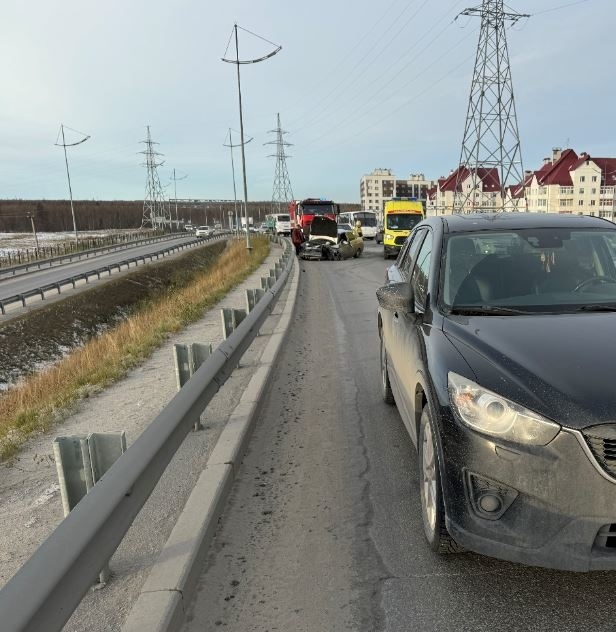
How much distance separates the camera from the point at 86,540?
200 centimetres

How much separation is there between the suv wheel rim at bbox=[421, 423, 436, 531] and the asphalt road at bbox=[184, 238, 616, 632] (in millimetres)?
225

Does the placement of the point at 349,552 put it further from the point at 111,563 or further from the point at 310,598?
the point at 111,563

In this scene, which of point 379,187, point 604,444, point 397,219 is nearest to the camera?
point 604,444

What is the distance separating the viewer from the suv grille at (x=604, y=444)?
2.16 meters

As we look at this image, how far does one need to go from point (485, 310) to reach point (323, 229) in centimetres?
2611

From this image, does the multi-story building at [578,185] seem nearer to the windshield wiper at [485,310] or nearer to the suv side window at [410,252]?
the suv side window at [410,252]

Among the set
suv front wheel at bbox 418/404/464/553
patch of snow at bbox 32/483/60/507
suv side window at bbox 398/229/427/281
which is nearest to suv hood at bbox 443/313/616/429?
suv front wheel at bbox 418/404/464/553

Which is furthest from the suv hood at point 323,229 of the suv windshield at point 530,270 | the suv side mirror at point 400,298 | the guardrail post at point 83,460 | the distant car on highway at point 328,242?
the guardrail post at point 83,460

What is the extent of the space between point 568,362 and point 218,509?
7.14 ft

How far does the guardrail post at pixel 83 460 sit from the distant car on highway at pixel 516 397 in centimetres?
161

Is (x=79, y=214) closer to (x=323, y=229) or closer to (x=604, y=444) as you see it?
(x=323, y=229)

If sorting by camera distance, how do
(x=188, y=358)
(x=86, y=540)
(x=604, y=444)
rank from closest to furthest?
(x=86, y=540) → (x=604, y=444) → (x=188, y=358)

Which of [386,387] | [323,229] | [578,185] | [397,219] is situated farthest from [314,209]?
[578,185]

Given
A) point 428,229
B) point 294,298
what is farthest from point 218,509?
point 294,298
